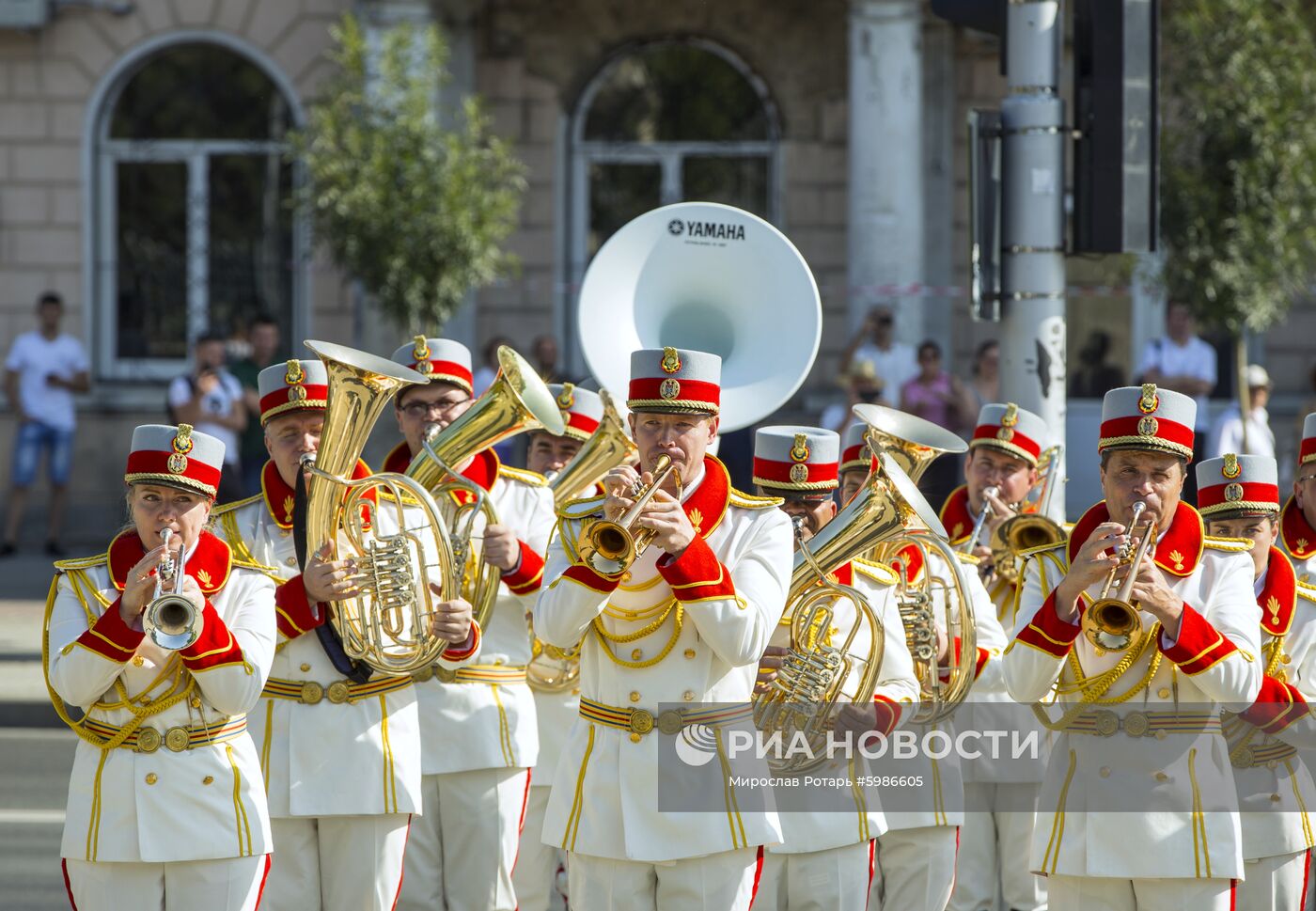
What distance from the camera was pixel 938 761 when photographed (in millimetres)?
6453

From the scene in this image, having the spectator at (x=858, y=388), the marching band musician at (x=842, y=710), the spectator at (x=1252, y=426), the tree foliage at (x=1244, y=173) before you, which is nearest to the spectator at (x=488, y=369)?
the spectator at (x=858, y=388)

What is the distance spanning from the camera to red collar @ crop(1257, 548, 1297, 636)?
19.2 ft

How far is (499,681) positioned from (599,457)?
103 centimetres

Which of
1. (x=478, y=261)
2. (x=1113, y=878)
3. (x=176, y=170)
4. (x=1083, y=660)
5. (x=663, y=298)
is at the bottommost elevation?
(x=1113, y=878)

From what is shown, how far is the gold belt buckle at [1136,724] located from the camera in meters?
5.25

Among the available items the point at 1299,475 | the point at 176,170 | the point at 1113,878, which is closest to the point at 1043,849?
the point at 1113,878

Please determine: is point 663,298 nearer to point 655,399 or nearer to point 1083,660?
point 655,399

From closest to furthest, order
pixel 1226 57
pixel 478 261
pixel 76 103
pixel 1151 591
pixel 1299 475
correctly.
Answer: pixel 1151 591, pixel 1299 475, pixel 1226 57, pixel 478 261, pixel 76 103

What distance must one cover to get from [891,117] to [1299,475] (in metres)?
10.0

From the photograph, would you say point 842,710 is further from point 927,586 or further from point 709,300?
point 709,300

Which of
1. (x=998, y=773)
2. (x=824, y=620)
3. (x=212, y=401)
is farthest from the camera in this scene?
(x=212, y=401)

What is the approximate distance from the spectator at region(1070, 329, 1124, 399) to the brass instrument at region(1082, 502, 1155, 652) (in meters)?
13.0

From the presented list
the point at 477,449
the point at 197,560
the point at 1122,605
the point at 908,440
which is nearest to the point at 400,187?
the point at 477,449

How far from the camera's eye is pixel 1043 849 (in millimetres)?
5344
